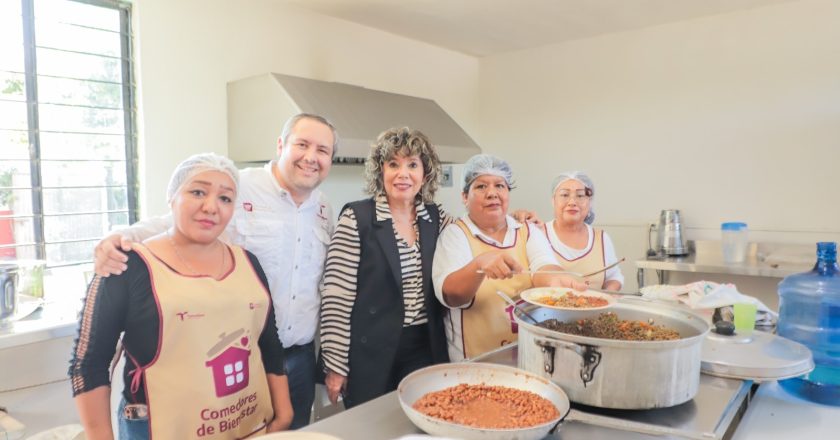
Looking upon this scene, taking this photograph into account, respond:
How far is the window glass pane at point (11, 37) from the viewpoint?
2219 mm

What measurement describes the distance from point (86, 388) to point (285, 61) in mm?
2331

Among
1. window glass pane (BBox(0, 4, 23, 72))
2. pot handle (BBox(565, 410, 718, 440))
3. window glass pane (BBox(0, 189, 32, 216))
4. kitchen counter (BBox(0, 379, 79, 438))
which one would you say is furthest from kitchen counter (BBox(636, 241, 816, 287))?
window glass pane (BBox(0, 4, 23, 72))

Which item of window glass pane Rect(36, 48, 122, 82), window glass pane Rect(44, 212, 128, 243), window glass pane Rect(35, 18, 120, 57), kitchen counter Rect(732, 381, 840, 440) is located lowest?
kitchen counter Rect(732, 381, 840, 440)

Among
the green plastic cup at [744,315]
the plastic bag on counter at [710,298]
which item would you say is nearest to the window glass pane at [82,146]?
the plastic bag on counter at [710,298]

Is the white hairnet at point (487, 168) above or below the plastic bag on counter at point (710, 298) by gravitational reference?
above

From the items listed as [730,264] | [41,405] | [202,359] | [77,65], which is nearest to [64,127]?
[77,65]

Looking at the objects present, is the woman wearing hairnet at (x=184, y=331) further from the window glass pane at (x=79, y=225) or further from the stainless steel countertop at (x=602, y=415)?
the window glass pane at (x=79, y=225)

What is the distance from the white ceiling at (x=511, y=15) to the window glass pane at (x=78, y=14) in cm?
92

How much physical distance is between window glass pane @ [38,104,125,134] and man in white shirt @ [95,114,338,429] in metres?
1.26

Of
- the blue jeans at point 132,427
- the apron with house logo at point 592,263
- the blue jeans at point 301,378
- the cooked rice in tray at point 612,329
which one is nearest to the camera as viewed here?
the cooked rice in tray at point 612,329

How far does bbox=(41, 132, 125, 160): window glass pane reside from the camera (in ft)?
7.82

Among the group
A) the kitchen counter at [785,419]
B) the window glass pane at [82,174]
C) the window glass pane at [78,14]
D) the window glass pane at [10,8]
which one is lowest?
the kitchen counter at [785,419]

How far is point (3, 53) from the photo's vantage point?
222 cm

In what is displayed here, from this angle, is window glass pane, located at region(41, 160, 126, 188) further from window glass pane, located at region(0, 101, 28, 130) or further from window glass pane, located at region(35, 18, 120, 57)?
window glass pane, located at region(35, 18, 120, 57)
